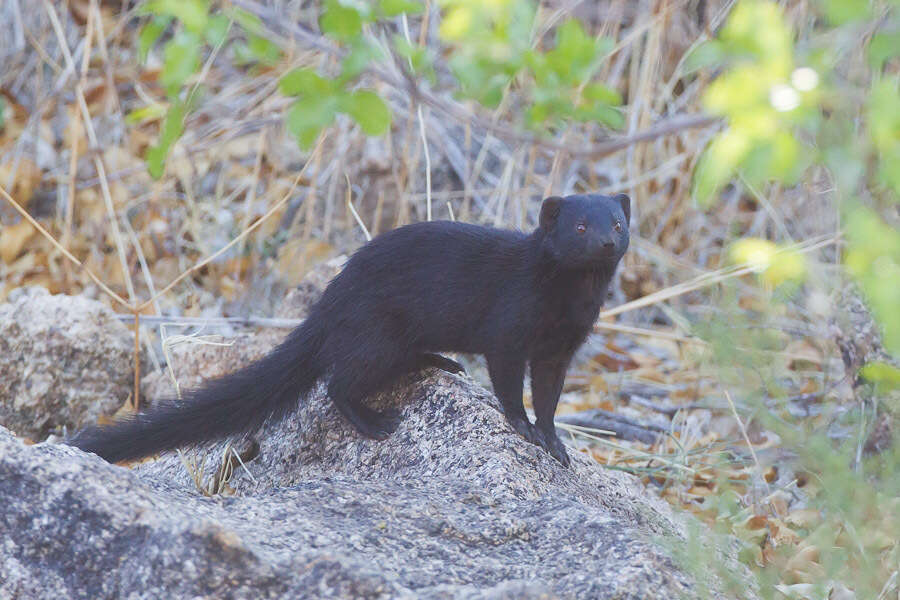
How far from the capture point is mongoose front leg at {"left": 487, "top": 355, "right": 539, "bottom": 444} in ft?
10.2

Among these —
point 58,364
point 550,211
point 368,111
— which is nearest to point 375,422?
point 550,211

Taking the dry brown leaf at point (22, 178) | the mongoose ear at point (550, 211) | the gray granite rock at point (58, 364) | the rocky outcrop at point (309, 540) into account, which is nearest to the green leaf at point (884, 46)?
the rocky outcrop at point (309, 540)

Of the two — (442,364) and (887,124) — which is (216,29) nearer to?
(887,124)

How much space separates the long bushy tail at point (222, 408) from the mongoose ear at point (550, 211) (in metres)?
0.73

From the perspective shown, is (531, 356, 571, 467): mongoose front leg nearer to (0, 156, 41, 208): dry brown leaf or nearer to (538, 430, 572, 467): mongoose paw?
(538, 430, 572, 467): mongoose paw

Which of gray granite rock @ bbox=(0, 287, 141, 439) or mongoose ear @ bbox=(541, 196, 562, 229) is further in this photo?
gray granite rock @ bbox=(0, 287, 141, 439)

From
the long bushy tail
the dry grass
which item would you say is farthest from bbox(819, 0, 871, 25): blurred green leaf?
the dry grass

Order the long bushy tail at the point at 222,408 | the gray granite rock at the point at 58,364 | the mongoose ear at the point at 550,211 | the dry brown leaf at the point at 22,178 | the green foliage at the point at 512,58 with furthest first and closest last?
the dry brown leaf at the point at 22,178 < the gray granite rock at the point at 58,364 < the mongoose ear at the point at 550,211 < the long bushy tail at the point at 222,408 < the green foliage at the point at 512,58

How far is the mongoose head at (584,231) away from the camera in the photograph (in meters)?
3.13

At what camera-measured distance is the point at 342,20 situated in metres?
1.99

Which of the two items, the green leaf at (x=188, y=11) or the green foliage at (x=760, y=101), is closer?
the green foliage at (x=760, y=101)

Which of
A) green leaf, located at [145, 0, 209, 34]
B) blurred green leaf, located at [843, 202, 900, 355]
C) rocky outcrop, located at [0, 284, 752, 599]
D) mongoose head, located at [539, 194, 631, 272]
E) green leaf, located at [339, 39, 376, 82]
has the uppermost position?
green leaf, located at [145, 0, 209, 34]

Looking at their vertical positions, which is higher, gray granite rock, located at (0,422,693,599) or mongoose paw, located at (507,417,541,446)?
gray granite rock, located at (0,422,693,599)

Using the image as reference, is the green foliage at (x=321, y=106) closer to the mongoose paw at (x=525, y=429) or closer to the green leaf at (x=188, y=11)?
the green leaf at (x=188, y=11)
